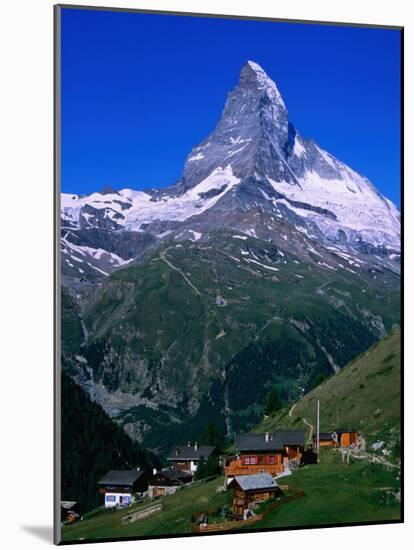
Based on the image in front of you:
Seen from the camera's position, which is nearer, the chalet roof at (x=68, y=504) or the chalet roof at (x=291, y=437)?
the chalet roof at (x=68, y=504)

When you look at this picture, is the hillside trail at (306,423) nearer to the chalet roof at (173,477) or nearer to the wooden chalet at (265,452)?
the wooden chalet at (265,452)

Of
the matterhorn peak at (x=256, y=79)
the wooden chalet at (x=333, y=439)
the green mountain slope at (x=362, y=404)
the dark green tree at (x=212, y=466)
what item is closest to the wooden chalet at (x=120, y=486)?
the dark green tree at (x=212, y=466)

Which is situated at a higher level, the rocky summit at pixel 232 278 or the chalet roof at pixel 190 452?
the rocky summit at pixel 232 278

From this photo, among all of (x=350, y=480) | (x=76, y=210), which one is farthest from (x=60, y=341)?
(x=350, y=480)

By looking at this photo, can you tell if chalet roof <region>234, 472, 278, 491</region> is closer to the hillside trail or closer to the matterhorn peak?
the hillside trail

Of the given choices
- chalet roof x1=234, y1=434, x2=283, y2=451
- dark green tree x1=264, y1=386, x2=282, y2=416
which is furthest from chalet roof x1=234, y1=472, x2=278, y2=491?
dark green tree x1=264, y1=386, x2=282, y2=416
